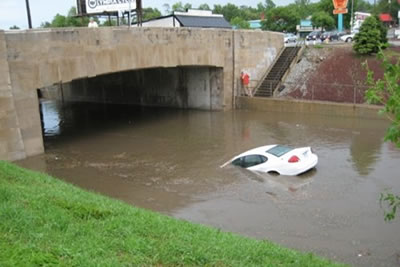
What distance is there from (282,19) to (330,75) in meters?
53.4

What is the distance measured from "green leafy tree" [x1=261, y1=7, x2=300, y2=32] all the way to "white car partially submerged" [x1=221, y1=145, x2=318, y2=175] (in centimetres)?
6856

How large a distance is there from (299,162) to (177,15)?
2376 centimetres

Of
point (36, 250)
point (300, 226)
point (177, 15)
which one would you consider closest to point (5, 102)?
point (300, 226)

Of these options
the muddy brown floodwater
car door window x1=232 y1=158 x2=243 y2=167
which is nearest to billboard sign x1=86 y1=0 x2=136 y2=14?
the muddy brown floodwater

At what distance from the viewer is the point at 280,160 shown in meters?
15.7

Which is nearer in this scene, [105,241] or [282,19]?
[105,241]

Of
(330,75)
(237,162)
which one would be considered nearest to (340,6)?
(330,75)

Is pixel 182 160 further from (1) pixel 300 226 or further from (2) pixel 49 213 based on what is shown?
(2) pixel 49 213

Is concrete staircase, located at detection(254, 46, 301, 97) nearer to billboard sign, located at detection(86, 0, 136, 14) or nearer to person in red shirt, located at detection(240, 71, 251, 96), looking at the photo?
person in red shirt, located at detection(240, 71, 251, 96)

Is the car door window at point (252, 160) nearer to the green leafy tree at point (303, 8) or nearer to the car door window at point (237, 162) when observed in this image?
the car door window at point (237, 162)

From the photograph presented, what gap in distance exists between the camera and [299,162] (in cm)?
1567

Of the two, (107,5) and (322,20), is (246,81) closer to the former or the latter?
(107,5)

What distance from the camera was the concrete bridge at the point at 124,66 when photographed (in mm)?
19125

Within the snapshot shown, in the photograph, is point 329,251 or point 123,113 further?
point 123,113
